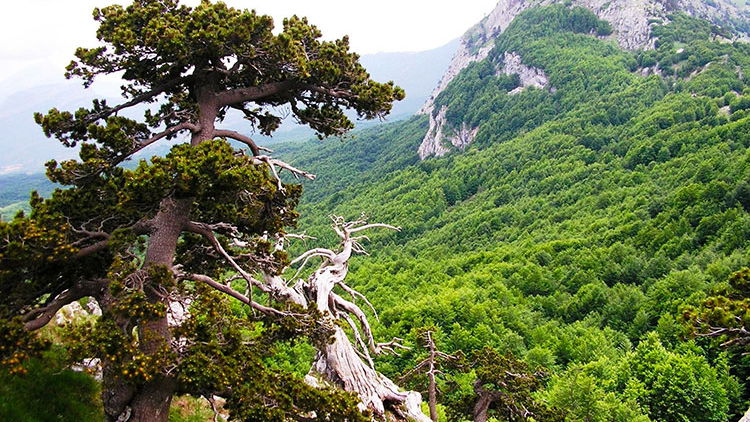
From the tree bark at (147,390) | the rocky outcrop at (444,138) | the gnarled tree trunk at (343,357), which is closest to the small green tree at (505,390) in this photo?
the gnarled tree trunk at (343,357)

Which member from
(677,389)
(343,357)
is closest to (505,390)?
(343,357)

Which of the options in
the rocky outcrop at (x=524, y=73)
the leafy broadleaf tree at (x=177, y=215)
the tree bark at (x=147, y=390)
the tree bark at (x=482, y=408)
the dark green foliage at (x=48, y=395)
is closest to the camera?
the leafy broadleaf tree at (x=177, y=215)

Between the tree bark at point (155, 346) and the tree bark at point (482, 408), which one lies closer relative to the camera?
the tree bark at point (155, 346)

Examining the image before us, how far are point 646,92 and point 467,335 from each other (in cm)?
13262

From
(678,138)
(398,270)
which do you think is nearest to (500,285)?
(398,270)

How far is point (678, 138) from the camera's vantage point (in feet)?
350

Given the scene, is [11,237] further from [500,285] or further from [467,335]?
[500,285]

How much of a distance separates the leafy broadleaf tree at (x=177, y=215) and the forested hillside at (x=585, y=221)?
1861mm

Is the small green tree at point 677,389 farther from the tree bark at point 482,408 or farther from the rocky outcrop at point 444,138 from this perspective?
the rocky outcrop at point 444,138

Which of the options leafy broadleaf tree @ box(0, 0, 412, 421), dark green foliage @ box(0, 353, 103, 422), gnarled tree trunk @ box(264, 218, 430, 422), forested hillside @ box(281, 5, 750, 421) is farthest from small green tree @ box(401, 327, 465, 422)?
dark green foliage @ box(0, 353, 103, 422)

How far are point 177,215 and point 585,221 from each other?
9980 centimetres

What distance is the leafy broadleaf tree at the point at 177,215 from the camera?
6367 millimetres

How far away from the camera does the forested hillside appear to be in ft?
116

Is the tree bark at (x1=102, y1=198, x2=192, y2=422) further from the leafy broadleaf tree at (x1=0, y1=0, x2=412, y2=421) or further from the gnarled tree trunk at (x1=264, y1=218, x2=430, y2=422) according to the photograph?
the gnarled tree trunk at (x1=264, y1=218, x2=430, y2=422)
